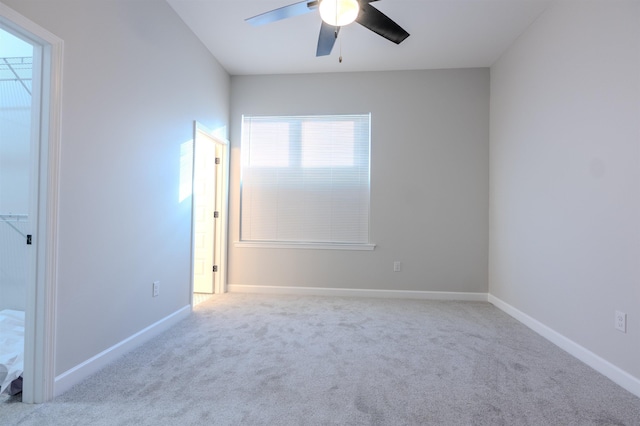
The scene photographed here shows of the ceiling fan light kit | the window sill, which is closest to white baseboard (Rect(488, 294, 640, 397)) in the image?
the window sill

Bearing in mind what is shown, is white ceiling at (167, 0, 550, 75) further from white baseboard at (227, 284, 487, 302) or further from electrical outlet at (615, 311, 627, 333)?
white baseboard at (227, 284, 487, 302)

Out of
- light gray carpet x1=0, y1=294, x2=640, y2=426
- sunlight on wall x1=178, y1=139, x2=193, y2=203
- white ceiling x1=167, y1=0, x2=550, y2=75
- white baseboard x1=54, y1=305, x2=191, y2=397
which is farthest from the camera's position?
sunlight on wall x1=178, y1=139, x2=193, y2=203

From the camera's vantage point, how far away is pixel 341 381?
1.95m

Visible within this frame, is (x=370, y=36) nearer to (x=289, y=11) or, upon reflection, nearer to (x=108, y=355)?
(x=289, y=11)

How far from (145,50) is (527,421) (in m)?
3.47

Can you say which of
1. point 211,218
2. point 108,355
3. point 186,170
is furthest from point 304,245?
point 108,355

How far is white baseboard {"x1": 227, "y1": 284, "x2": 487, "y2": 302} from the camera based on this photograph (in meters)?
3.88

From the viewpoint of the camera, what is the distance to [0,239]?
6.09ft

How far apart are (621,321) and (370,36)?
10.1ft

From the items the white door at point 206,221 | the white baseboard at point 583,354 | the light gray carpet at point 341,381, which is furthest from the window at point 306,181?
the white baseboard at point 583,354

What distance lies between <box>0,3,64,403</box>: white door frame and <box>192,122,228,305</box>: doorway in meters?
2.33

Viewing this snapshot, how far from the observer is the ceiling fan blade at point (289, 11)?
6.43ft

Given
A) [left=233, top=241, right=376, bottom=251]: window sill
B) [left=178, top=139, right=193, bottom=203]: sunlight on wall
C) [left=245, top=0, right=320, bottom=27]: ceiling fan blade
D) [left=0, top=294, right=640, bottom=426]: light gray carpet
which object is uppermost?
[left=245, top=0, right=320, bottom=27]: ceiling fan blade

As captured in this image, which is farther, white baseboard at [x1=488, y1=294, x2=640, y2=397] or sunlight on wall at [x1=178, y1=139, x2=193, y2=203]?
sunlight on wall at [x1=178, y1=139, x2=193, y2=203]
